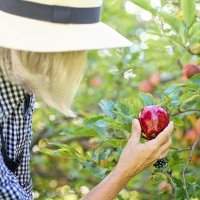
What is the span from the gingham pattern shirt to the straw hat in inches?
5.0

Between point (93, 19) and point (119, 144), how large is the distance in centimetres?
43

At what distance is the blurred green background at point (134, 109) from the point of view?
8.03ft

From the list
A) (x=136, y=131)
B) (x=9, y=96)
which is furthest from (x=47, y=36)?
(x=136, y=131)

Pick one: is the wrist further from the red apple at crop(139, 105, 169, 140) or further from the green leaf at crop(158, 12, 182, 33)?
the green leaf at crop(158, 12, 182, 33)

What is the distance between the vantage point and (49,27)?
2096mm

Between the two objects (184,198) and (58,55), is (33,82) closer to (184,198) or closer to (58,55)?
(58,55)

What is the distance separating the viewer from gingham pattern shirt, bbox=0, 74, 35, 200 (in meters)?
2.13

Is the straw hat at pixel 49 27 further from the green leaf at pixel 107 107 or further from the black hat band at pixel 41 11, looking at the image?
the green leaf at pixel 107 107

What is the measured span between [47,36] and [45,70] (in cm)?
8

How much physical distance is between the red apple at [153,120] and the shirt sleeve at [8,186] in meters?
0.33

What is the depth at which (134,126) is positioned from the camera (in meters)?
2.18

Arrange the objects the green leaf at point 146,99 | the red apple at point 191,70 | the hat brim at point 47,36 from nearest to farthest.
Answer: the hat brim at point 47,36, the green leaf at point 146,99, the red apple at point 191,70

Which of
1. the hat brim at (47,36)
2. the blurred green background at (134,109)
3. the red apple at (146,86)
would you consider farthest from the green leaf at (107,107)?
the red apple at (146,86)

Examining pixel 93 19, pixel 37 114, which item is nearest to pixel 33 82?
pixel 93 19
